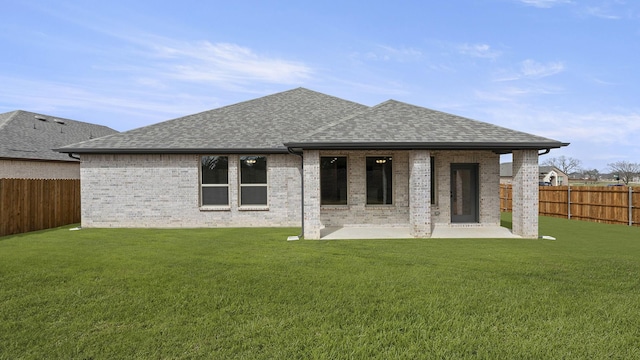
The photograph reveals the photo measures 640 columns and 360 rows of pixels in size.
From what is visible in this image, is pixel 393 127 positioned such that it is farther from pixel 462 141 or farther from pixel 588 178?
pixel 588 178

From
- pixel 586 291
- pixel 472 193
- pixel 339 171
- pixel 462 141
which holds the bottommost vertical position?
pixel 586 291

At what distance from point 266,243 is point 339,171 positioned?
4.73m

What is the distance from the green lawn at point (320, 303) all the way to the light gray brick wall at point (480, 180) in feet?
13.8

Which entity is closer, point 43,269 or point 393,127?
point 43,269

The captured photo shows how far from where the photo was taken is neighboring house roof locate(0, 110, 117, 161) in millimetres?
19562

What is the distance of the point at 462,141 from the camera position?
11.2m

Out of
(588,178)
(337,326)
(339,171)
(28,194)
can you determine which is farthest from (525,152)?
(588,178)

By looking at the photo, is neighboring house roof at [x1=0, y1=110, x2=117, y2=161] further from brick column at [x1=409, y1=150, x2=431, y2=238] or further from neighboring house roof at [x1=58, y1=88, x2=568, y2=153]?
brick column at [x1=409, y1=150, x2=431, y2=238]

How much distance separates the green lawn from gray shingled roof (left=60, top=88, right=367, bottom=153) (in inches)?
213

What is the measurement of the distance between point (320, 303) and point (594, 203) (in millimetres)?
16643

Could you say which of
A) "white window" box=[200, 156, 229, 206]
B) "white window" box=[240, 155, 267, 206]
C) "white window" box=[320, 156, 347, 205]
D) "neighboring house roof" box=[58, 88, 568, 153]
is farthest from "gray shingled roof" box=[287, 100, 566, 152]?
"white window" box=[200, 156, 229, 206]

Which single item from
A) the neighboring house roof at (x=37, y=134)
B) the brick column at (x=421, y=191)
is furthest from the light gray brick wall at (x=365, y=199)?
the neighboring house roof at (x=37, y=134)

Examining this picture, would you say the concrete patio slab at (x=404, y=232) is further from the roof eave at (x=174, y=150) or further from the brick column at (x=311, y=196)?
the roof eave at (x=174, y=150)

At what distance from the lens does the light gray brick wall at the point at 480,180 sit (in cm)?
1357
